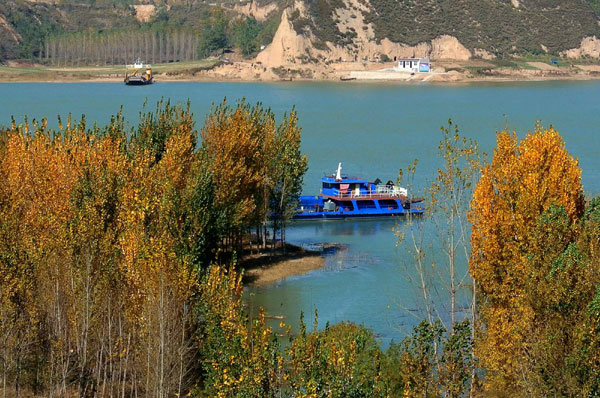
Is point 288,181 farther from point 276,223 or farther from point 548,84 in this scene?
point 548,84

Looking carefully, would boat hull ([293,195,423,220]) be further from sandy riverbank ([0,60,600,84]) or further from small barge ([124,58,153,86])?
sandy riverbank ([0,60,600,84])

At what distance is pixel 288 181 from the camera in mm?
48250

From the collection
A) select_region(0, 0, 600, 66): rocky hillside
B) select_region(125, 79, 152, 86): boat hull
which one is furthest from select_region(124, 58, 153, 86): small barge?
select_region(0, 0, 600, 66): rocky hillside

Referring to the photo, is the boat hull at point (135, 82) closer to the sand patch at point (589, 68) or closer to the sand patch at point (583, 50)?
the sand patch at point (589, 68)

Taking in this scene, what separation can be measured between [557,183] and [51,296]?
13.9 m

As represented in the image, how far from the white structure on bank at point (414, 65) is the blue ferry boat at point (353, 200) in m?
118

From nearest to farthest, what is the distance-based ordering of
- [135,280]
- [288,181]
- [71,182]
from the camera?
[135,280]
[71,182]
[288,181]

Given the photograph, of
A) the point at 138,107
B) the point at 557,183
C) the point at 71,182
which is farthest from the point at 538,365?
the point at 138,107

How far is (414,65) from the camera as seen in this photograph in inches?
7003

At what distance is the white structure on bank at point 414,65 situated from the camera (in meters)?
177

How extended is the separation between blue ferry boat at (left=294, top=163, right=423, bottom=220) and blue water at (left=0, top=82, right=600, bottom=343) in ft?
2.84

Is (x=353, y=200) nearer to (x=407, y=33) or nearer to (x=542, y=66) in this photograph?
(x=407, y=33)

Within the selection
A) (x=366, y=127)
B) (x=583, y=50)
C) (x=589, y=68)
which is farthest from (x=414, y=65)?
(x=366, y=127)

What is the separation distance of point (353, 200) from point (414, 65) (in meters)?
122
